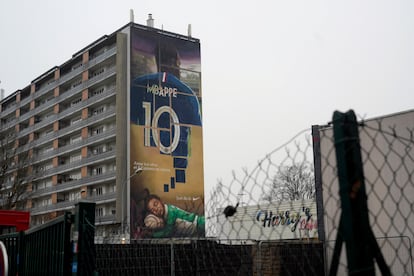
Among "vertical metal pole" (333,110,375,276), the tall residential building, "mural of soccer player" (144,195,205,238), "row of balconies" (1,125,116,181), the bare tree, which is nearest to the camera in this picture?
"vertical metal pole" (333,110,375,276)

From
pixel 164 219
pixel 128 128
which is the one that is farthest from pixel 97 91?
pixel 164 219

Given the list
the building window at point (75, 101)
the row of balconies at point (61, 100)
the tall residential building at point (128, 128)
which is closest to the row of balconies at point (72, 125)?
the tall residential building at point (128, 128)

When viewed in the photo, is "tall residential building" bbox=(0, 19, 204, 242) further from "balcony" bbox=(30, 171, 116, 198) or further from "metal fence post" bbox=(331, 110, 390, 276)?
"metal fence post" bbox=(331, 110, 390, 276)

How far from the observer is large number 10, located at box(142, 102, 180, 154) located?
47969 mm

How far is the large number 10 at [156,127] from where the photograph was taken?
47969 millimetres

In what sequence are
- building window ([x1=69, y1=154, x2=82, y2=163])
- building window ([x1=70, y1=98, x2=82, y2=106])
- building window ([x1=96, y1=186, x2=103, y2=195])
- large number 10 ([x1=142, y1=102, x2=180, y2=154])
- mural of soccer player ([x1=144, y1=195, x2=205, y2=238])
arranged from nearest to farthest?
mural of soccer player ([x1=144, y1=195, x2=205, y2=238]) < large number 10 ([x1=142, y1=102, x2=180, y2=154]) < building window ([x1=96, y1=186, x2=103, y2=195]) < building window ([x1=69, y1=154, x2=82, y2=163]) < building window ([x1=70, y1=98, x2=82, y2=106])

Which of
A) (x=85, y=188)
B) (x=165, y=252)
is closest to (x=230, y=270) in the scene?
(x=165, y=252)

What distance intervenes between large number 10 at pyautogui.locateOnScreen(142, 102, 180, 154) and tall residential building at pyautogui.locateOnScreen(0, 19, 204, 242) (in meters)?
0.09

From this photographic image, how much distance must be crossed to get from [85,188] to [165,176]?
863 centimetres

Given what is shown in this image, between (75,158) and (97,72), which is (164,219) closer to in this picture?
(75,158)

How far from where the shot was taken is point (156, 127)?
159ft

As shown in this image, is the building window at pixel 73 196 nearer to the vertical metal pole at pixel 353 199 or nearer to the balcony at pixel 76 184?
the balcony at pixel 76 184

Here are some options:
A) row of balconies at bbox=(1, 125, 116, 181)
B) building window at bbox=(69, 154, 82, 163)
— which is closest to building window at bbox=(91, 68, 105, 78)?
row of balconies at bbox=(1, 125, 116, 181)

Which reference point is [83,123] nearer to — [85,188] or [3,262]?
[85,188]
